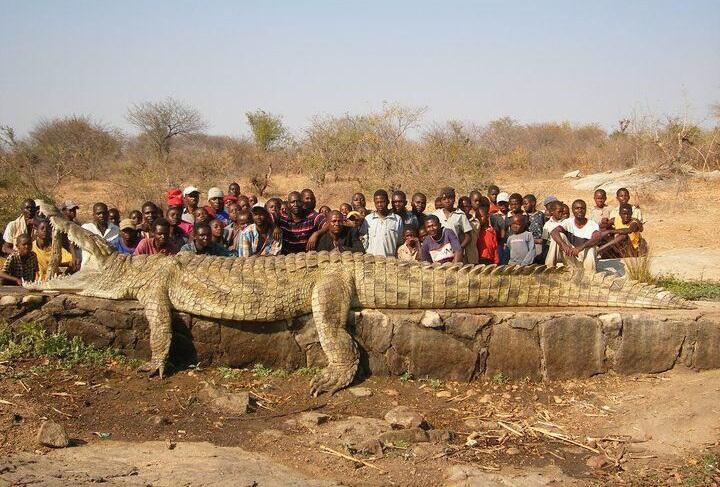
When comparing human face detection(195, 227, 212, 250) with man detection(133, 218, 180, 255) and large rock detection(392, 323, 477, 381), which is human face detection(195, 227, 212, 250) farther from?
large rock detection(392, 323, 477, 381)

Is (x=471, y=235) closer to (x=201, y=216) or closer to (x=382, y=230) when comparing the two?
(x=382, y=230)

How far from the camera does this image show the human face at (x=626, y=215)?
27.9 ft

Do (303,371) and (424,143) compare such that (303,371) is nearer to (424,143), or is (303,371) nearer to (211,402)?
(211,402)

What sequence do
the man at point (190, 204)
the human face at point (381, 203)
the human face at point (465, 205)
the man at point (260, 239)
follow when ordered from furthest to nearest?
the human face at point (465, 205) < the man at point (190, 204) < the human face at point (381, 203) < the man at point (260, 239)

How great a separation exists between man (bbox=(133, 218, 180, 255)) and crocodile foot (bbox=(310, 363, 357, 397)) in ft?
6.84

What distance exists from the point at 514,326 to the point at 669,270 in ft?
16.7

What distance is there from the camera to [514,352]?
224 inches

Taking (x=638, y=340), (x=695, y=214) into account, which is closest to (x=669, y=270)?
(x=638, y=340)

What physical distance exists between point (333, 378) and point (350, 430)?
2.74 feet

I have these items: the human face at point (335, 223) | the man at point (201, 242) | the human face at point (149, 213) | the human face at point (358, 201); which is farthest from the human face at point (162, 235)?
the human face at point (358, 201)

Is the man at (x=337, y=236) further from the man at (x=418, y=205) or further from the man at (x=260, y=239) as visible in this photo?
the man at (x=418, y=205)

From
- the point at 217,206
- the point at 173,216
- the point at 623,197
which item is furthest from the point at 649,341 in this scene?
the point at 217,206

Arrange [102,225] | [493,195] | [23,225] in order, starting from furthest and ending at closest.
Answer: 1. [493,195]
2. [23,225]
3. [102,225]

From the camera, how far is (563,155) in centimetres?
2461
